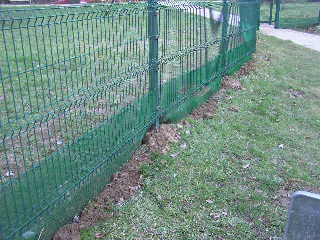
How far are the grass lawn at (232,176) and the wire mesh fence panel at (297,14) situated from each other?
10.7 metres

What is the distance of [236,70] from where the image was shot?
29.2 ft

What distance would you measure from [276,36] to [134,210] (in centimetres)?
1228

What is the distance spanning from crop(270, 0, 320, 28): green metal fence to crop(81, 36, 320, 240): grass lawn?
34.5ft

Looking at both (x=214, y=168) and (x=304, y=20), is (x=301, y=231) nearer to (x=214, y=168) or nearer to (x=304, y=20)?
(x=214, y=168)

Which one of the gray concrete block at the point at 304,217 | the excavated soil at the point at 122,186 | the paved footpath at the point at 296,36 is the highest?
the gray concrete block at the point at 304,217

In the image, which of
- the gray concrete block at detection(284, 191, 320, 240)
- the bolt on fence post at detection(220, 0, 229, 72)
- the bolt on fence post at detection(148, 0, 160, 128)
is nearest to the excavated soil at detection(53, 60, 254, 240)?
the bolt on fence post at detection(148, 0, 160, 128)

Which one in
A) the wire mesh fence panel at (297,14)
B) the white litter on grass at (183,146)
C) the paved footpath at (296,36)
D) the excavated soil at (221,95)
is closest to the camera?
the white litter on grass at (183,146)

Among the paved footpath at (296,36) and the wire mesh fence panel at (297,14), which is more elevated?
the wire mesh fence panel at (297,14)

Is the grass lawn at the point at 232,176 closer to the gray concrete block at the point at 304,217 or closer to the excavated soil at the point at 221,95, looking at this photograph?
the excavated soil at the point at 221,95

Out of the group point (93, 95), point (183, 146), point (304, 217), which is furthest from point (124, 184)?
point (304, 217)

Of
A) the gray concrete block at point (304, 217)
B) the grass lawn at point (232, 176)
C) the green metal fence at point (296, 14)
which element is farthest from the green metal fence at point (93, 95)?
the green metal fence at point (296, 14)

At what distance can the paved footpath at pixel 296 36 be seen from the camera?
45.3 feet

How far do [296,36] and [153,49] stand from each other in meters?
11.6

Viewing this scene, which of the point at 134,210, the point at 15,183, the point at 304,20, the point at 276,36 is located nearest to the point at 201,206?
the point at 134,210
